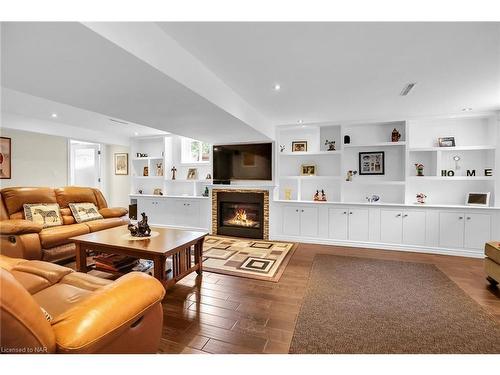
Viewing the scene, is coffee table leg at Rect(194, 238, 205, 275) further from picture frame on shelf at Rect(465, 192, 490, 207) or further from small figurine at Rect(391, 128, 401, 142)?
picture frame on shelf at Rect(465, 192, 490, 207)

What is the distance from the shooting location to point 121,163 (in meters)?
6.63

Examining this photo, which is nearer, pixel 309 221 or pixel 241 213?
pixel 309 221

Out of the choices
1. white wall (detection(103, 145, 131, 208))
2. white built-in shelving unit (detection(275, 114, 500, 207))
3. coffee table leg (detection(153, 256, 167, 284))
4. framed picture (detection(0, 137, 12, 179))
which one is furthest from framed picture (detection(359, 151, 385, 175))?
framed picture (detection(0, 137, 12, 179))

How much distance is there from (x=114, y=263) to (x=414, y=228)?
4.48 metres

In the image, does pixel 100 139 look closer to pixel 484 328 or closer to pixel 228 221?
pixel 228 221

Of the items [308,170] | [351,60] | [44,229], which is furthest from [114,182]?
[351,60]

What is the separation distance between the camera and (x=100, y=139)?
5.56m

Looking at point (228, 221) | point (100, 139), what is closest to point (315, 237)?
point (228, 221)

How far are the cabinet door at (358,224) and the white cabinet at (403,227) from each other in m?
0.25

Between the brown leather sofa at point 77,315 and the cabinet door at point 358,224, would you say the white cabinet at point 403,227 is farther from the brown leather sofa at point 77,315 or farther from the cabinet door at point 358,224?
the brown leather sofa at point 77,315

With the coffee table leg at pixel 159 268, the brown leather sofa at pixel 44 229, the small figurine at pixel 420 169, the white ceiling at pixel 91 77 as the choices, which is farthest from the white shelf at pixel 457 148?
the brown leather sofa at pixel 44 229

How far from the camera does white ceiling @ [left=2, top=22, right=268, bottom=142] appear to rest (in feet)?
4.52

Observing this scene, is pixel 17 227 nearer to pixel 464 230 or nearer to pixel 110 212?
pixel 110 212

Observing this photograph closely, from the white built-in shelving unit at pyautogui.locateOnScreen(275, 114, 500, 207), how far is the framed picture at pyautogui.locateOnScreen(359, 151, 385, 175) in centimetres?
7
